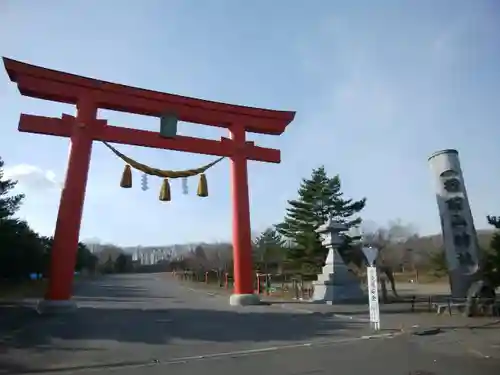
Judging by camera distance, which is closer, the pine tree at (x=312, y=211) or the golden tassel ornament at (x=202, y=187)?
the golden tassel ornament at (x=202, y=187)

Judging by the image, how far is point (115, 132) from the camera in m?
16.5

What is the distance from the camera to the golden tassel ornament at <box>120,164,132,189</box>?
55.2 feet

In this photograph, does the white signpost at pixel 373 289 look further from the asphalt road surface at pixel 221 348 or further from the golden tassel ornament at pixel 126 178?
the golden tassel ornament at pixel 126 178

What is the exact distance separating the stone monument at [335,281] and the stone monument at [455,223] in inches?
190

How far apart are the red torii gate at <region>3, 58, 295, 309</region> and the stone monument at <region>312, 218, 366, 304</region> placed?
4.32m

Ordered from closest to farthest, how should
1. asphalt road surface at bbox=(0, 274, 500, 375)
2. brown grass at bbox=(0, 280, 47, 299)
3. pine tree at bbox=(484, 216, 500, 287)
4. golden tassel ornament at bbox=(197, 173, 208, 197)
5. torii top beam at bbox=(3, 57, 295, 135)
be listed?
asphalt road surface at bbox=(0, 274, 500, 375) → torii top beam at bbox=(3, 57, 295, 135) → pine tree at bbox=(484, 216, 500, 287) → golden tassel ornament at bbox=(197, 173, 208, 197) → brown grass at bbox=(0, 280, 47, 299)

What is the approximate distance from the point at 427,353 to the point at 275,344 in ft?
10.2

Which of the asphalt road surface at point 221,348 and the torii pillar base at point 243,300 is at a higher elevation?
the torii pillar base at point 243,300

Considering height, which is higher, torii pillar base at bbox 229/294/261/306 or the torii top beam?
the torii top beam

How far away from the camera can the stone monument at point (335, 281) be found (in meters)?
20.4

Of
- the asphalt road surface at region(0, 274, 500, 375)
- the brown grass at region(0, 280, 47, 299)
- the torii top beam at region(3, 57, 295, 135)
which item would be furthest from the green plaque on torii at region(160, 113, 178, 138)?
the brown grass at region(0, 280, 47, 299)

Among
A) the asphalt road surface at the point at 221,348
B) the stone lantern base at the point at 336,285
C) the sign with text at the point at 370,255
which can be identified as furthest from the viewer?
the stone lantern base at the point at 336,285

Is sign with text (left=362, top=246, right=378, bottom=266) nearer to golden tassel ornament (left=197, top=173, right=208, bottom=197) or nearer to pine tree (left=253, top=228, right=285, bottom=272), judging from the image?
golden tassel ornament (left=197, top=173, right=208, bottom=197)

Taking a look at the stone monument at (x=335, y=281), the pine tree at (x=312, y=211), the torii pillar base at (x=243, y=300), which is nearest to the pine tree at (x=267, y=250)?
the pine tree at (x=312, y=211)
